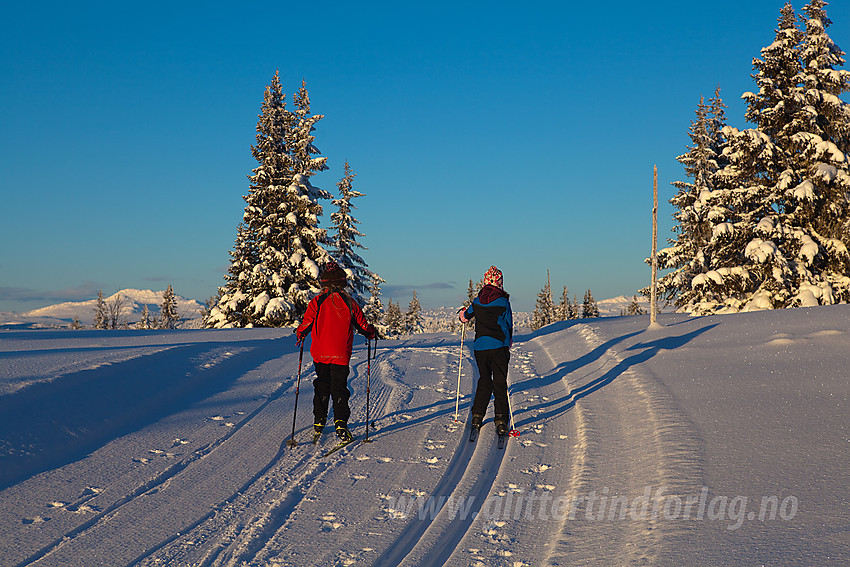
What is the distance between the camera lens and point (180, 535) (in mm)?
4258

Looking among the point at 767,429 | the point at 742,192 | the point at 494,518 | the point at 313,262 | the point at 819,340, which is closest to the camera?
the point at 494,518

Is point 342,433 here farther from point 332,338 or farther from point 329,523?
point 329,523

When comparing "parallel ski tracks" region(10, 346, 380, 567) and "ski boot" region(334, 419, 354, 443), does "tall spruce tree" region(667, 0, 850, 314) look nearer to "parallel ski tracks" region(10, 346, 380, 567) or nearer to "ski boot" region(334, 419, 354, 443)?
"ski boot" region(334, 419, 354, 443)

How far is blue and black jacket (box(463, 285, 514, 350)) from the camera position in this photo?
746 cm

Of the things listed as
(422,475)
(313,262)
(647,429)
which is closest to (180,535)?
(422,475)

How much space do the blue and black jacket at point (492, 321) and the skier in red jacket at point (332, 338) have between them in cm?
160

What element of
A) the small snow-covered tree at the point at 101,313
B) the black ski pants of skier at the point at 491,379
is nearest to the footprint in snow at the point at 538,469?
the black ski pants of skier at the point at 491,379

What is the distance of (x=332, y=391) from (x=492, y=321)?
7.68 ft

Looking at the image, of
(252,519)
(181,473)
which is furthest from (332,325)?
(252,519)

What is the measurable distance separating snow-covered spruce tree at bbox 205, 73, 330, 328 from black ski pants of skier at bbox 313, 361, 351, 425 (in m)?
21.6

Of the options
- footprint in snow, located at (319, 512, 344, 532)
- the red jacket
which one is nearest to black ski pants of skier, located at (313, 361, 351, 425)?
the red jacket

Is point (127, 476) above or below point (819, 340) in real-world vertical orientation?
below

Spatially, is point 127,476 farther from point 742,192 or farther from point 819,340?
point 742,192

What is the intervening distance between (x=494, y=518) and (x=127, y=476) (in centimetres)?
374
